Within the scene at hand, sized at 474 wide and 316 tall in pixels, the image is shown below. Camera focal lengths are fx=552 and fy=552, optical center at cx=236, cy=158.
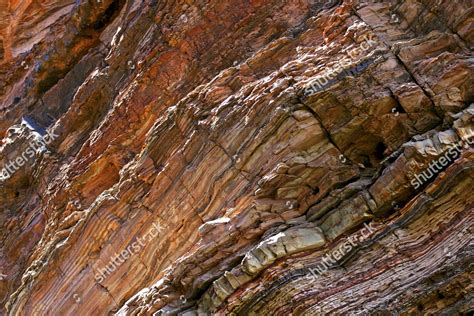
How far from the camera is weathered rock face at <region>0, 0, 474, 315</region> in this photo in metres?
9.80

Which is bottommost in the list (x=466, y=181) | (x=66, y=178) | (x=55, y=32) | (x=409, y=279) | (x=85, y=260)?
(x=409, y=279)

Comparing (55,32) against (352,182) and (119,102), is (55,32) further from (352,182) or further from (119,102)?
(352,182)

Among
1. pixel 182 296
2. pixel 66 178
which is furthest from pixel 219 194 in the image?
pixel 66 178

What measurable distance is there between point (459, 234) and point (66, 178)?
41.9ft

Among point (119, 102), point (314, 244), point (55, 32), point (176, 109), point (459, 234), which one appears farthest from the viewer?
point (55, 32)

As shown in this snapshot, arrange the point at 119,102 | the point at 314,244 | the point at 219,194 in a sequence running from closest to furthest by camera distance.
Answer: the point at 314,244, the point at 219,194, the point at 119,102

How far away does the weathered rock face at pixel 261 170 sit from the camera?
980 centimetres

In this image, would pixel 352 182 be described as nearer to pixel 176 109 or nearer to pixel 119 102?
pixel 176 109

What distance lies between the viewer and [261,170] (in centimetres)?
1207

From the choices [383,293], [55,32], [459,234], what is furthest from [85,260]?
[55,32]

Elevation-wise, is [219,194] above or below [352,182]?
above

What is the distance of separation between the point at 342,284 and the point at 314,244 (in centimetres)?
101

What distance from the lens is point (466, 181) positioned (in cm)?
945

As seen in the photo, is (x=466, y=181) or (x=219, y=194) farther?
(x=219, y=194)
